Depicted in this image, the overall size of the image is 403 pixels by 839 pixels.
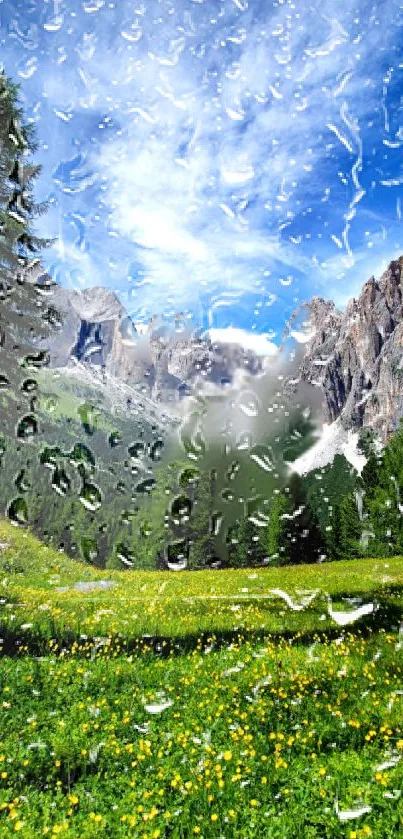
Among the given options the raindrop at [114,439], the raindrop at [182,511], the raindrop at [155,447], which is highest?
the raindrop at [155,447]

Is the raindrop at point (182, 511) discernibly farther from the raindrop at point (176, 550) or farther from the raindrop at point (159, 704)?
the raindrop at point (159, 704)

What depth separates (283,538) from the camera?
46.5 meters

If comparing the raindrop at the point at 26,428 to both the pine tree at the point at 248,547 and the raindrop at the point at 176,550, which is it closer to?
the raindrop at the point at 176,550

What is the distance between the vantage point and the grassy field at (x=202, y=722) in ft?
18.4

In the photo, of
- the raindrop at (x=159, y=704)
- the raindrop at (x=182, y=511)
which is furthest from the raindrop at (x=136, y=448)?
the raindrop at (x=159, y=704)

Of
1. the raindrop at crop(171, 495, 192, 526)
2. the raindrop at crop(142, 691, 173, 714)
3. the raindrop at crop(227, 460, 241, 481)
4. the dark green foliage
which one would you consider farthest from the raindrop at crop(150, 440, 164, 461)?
the raindrop at crop(142, 691, 173, 714)

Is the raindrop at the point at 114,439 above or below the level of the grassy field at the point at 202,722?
above

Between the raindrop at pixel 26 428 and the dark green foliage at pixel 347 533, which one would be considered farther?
the dark green foliage at pixel 347 533

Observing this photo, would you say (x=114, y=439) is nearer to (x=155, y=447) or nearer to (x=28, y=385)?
(x=28, y=385)

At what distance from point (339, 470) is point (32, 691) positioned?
16764 cm

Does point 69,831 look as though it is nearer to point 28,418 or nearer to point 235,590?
point 235,590

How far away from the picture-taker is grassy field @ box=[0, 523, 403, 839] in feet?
18.4

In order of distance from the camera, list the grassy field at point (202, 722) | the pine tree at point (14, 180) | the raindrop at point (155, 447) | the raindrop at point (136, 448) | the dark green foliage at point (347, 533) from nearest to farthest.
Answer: the grassy field at point (202, 722) < the pine tree at point (14, 180) < the raindrop at point (136, 448) < the dark green foliage at point (347, 533) < the raindrop at point (155, 447)

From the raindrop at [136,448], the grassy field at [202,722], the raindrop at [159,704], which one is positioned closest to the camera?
the grassy field at [202,722]
